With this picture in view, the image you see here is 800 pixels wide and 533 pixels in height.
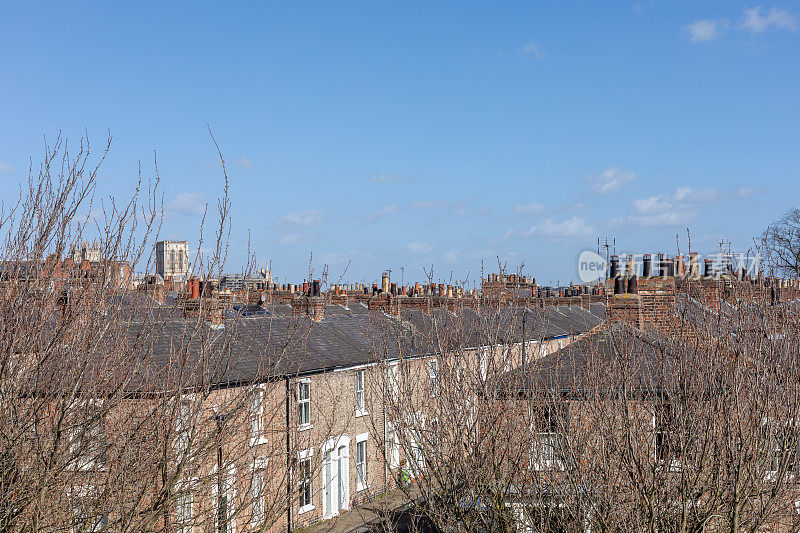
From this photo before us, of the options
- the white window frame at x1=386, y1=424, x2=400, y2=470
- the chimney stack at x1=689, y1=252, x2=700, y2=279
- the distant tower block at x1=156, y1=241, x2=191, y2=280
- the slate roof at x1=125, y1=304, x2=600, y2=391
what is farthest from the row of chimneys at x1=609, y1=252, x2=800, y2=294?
the distant tower block at x1=156, y1=241, x2=191, y2=280

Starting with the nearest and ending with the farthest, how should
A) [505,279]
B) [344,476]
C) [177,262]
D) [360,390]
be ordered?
[177,262] < [344,476] < [360,390] < [505,279]

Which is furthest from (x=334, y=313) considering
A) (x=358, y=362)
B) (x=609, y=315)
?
(x=609, y=315)

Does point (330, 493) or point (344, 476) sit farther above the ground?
point (344, 476)

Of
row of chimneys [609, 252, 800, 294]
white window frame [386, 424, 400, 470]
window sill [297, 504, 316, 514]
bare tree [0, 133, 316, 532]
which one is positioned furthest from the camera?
window sill [297, 504, 316, 514]

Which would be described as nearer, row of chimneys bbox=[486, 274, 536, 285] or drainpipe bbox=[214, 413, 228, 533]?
drainpipe bbox=[214, 413, 228, 533]

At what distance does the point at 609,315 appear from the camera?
64.2ft

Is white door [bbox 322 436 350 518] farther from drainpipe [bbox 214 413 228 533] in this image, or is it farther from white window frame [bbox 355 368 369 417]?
drainpipe [bbox 214 413 228 533]

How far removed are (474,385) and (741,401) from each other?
384 centimetres

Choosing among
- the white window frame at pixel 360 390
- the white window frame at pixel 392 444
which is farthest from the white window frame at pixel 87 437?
the white window frame at pixel 360 390

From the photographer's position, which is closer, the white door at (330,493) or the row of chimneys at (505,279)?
the row of chimneys at (505,279)

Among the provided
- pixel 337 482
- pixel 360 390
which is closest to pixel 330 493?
pixel 337 482

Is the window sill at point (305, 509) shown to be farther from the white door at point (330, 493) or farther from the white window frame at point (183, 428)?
the white window frame at point (183, 428)

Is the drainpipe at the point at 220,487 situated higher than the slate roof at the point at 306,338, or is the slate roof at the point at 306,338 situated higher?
the slate roof at the point at 306,338

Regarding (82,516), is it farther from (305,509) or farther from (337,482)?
(337,482)
